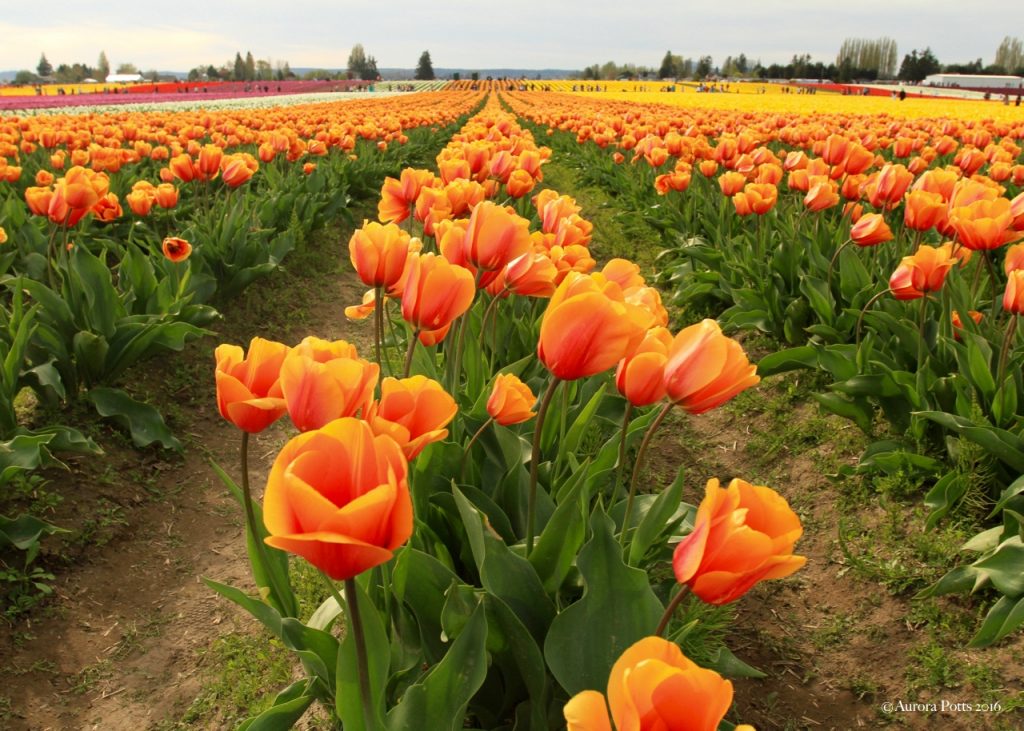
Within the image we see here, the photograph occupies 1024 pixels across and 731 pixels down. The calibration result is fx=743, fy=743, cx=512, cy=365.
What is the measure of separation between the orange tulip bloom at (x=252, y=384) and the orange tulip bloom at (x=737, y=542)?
2.39 ft

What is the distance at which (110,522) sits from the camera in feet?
11.0

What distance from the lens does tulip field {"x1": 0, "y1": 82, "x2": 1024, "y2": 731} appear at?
1.31 metres

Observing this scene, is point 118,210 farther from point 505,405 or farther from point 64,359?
point 505,405

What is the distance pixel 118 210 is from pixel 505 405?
3.95 m

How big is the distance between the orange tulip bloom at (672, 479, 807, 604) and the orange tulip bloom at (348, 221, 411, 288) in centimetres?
119

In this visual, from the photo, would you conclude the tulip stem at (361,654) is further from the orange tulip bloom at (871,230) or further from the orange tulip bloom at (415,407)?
the orange tulip bloom at (871,230)

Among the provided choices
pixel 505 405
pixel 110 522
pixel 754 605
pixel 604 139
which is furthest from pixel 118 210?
pixel 604 139

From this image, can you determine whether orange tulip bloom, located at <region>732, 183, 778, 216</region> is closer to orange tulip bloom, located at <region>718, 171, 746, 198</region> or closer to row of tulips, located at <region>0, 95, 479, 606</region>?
orange tulip bloom, located at <region>718, 171, 746, 198</region>

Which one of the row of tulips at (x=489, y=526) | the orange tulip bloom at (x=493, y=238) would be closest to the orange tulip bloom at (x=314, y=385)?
the row of tulips at (x=489, y=526)

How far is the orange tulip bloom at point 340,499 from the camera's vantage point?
855 millimetres

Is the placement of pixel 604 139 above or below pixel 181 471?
above

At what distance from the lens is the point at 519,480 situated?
2.21 m

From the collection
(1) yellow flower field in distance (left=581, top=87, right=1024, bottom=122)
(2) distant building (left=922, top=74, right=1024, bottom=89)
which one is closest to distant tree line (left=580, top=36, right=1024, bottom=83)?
(2) distant building (left=922, top=74, right=1024, bottom=89)

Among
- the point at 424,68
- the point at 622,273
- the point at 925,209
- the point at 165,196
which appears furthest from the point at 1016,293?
the point at 424,68
